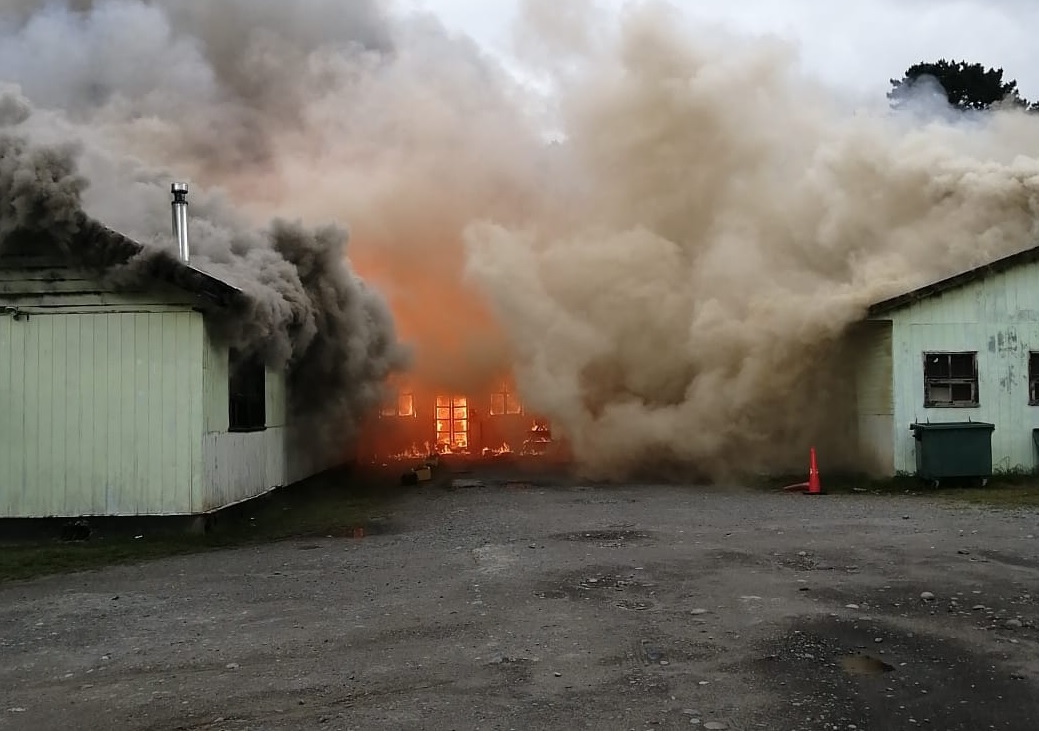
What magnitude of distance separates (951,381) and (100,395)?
14443mm

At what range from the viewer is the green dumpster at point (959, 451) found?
15.3m

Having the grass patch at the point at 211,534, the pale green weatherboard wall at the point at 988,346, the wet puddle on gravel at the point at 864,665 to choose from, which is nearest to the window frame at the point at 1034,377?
the pale green weatherboard wall at the point at 988,346

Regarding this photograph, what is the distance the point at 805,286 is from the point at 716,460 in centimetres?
404

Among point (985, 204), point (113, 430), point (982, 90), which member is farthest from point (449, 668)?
point (982, 90)

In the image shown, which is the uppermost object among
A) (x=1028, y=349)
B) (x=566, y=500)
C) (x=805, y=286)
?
(x=805, y=286)

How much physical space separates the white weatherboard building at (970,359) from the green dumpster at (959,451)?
817mm

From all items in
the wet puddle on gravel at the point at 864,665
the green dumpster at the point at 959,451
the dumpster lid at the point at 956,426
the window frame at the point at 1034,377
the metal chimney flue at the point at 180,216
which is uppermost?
the metal chimney flue at the point at 180,216

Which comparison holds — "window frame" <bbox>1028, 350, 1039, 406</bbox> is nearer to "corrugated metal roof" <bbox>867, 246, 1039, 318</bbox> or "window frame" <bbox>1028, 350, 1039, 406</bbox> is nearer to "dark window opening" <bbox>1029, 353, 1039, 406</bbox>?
"dark window opening" <bbox>1029, 353, 1039, 406</bbox>

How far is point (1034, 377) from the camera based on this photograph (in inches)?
655

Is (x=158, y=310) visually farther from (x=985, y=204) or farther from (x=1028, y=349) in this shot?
(x=985, y=204)

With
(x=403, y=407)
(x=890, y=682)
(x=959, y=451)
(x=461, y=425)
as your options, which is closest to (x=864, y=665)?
(x=890, y=682)

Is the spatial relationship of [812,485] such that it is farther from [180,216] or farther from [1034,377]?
[180,216]

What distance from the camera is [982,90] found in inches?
1570

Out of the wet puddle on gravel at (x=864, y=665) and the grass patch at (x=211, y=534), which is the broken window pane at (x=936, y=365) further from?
the wet puddle on gravel at (x=864, y=665)
